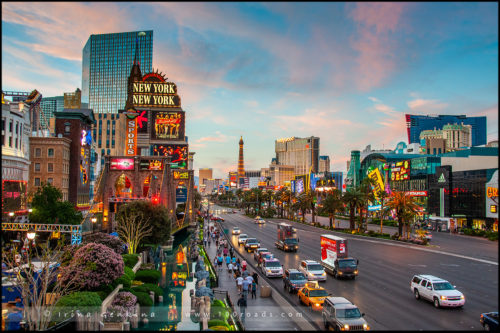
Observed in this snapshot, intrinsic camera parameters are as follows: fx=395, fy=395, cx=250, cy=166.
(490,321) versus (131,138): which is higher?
(131,138)

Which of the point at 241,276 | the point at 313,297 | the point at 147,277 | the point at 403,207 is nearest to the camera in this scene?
the point at 313,297

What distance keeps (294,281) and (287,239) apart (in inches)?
820

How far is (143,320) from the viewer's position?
21891 millimetres

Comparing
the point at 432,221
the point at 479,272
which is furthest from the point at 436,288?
the point at 432,221

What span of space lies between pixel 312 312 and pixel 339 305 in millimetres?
3814

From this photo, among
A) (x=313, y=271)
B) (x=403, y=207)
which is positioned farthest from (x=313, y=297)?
(x=403, y=207)

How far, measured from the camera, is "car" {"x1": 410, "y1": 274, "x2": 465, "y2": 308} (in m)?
22.5

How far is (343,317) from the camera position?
1806 centimetres

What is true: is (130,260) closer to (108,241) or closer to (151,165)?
(108,241)

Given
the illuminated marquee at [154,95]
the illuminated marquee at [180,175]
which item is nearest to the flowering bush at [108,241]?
the illuminated marquee at [180,175]

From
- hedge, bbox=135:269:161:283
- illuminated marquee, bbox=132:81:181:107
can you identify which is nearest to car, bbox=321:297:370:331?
hedge, bbox=135:269:161:283

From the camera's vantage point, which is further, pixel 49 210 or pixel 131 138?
pixel 131 138

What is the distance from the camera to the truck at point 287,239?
4778cm

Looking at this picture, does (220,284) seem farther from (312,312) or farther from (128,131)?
(128,131)
